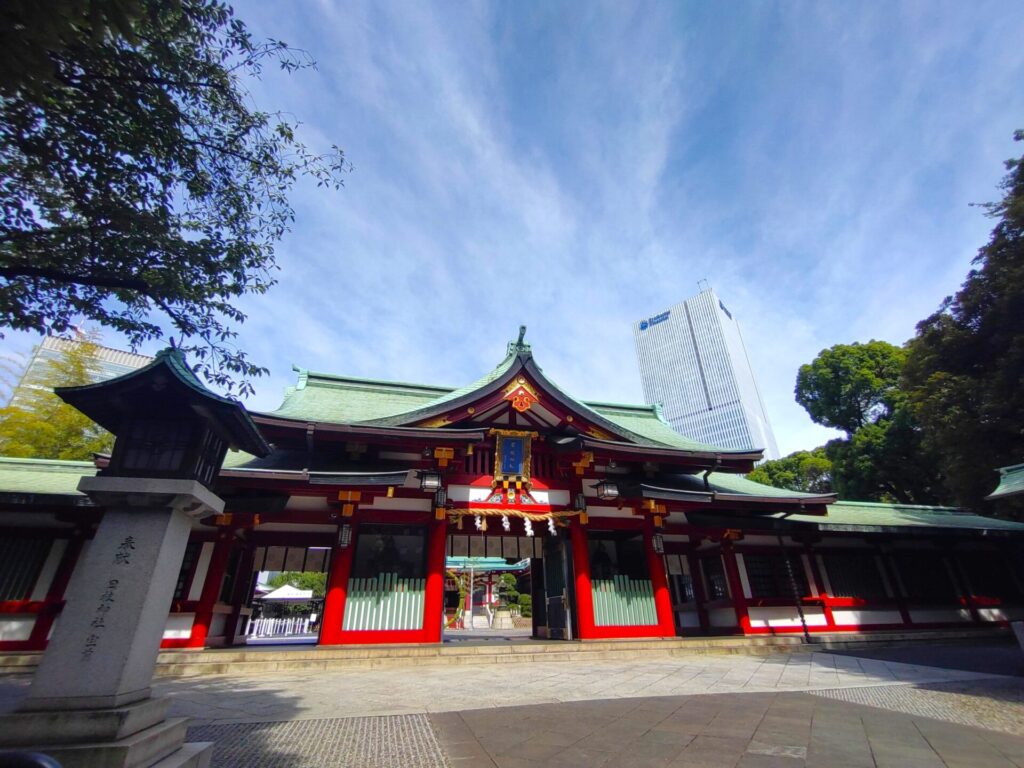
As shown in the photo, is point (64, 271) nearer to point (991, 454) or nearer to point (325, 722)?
point (325, 722)

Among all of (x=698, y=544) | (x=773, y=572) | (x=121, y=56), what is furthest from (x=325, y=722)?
(x=773, y=572)

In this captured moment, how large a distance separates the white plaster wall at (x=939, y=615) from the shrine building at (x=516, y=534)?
0.20 ft

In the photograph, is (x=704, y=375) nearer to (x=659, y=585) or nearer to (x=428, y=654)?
(x=659, y=585)

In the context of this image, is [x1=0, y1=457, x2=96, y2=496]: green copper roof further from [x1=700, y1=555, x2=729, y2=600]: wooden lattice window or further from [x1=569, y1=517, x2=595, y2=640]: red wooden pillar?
[x1=700, y1=555, x2=729, y2=600]: wooden lattice window

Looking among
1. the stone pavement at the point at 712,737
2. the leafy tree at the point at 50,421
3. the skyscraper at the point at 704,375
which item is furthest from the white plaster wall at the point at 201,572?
the skyscraper at the point at 704,375

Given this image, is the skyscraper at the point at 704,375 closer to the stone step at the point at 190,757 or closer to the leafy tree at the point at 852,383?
the leafy tree at the point at 852,383

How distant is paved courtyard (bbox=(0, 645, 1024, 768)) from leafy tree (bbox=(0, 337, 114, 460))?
65.1ft

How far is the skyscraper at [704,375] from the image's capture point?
11700 centimetres

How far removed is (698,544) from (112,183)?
15716 millimetres

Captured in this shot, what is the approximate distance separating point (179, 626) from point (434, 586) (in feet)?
17.7

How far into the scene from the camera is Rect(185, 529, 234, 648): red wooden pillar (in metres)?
9.66

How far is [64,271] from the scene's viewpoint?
261 inches

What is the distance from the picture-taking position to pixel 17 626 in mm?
9391

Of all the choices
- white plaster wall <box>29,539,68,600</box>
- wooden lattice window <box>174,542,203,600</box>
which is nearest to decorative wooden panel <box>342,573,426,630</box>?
wooden lattice window <box>174,542,203,600</box>
